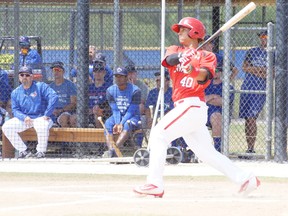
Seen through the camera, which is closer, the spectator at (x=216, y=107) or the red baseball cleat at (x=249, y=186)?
the red baseball cleat at (x=249, y=186)

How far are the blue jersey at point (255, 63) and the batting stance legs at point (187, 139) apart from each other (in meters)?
4.24

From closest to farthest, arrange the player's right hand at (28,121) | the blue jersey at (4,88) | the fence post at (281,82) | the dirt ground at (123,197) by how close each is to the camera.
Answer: the dirt ground at (123,197), the fence post at (281,82), the player's right hand at (28,121), the blue jersey at (4,88)

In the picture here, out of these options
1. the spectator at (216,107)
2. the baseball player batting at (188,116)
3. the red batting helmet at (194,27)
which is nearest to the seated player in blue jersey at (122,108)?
the spectator at (216,107)

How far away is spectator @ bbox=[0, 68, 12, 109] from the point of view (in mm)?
13898

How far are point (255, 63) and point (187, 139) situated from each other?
4.32 m

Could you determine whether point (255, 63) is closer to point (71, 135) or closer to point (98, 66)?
point (98, 66)

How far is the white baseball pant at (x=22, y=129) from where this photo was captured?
12859mm

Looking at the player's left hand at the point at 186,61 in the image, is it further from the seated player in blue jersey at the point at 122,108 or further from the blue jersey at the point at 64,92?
the blue jersey at the point at 64,92

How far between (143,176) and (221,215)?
3.74 meters

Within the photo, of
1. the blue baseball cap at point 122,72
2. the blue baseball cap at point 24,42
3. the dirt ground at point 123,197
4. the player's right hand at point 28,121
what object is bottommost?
the dirt ground at point 123,197

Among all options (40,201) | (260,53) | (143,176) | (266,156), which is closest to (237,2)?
(260,53)

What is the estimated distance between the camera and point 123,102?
13.1m

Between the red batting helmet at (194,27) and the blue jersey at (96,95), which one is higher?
the red batting helmet at (194,27)

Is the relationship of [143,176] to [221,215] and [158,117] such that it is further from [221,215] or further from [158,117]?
[221,215]
